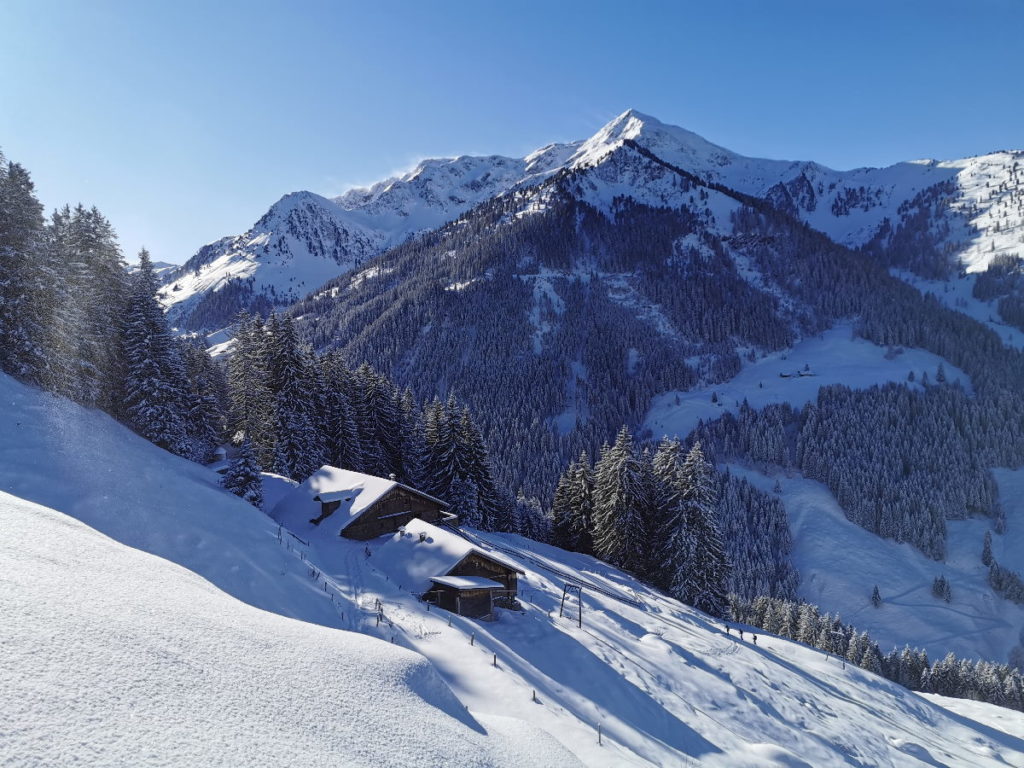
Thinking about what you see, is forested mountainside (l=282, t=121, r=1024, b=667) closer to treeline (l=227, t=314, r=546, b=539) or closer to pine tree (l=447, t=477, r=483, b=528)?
pine tree (l=447, t=477, r=483, b=528)

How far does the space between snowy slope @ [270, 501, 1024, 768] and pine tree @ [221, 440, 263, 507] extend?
3812 millimetres

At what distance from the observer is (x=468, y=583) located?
25.3 meters

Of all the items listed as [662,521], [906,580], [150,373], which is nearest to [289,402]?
[150,373]

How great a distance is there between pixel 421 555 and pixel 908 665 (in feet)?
230

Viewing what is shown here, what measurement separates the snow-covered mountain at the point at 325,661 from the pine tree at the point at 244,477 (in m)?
2.00

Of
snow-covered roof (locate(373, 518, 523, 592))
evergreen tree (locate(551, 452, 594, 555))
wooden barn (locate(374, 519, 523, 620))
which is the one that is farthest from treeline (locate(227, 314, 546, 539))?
wooden barn (locate(374, 519, 523, 620))

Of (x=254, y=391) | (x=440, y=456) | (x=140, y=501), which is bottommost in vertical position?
(x=140, y=501)

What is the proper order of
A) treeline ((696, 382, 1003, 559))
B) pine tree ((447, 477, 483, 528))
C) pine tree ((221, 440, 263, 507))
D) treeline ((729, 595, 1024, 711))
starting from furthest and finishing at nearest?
1. treeline ((696, 382, 1003, 559))
2. treeline ((729, 595, 1024, 711))
3. pine tree ((447, 477, 483, 528))
4. pine tree ((221, 440, 263, 507))

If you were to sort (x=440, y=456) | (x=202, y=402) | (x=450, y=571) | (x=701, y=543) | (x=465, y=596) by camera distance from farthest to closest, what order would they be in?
(x=440, y=456), (x=202, y=402), (x=701, y=543), (x=450, y=571), (x=465, y=596)

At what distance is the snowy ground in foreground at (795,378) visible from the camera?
13875 cm

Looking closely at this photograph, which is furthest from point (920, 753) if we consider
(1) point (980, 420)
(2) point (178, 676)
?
(1) point (980, 420)

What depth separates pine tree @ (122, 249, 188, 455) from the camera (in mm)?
34094

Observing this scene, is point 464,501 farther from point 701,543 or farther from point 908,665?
point 908,665

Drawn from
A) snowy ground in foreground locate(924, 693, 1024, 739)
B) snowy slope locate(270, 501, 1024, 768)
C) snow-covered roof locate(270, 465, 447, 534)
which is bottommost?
snowy ground in foreground locate(924, 693, 1024, 739)
